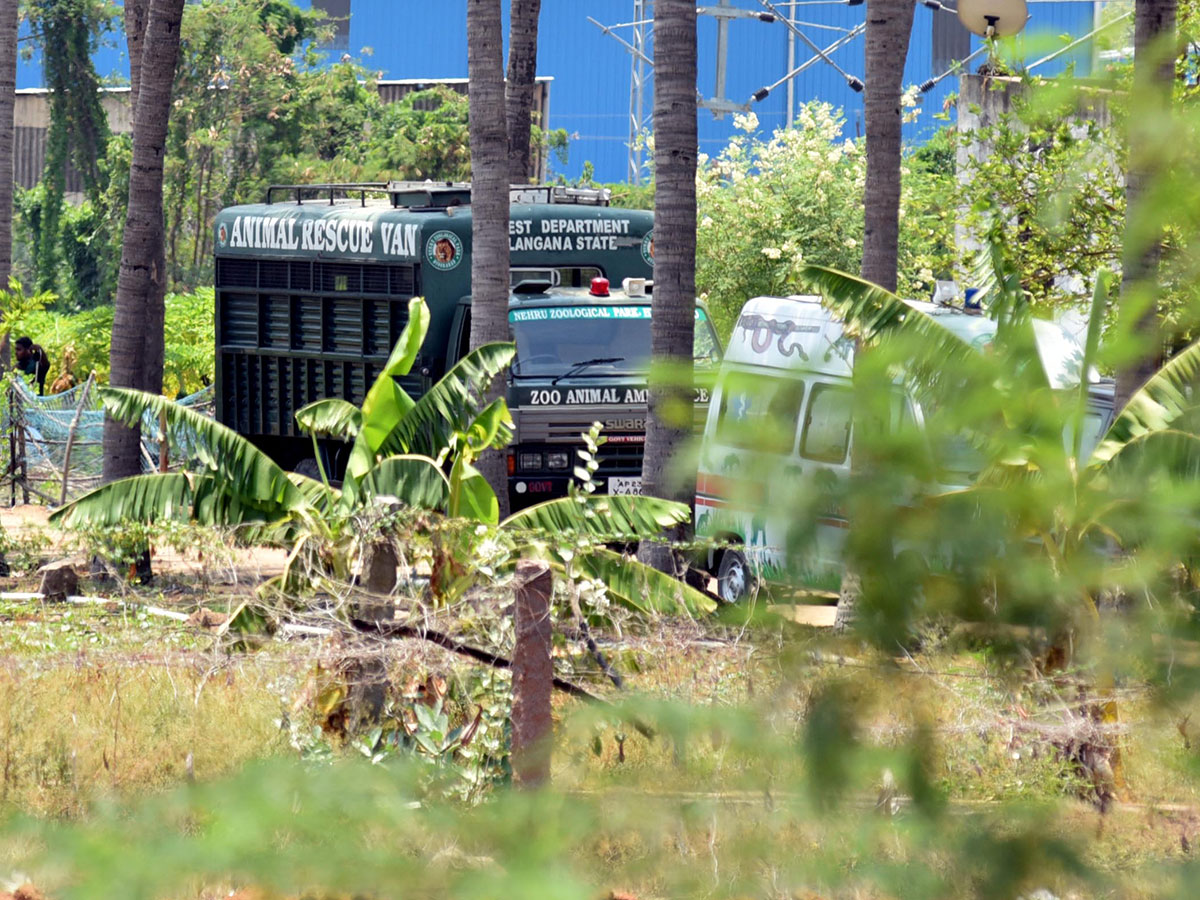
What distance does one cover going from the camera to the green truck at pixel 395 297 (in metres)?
14.2

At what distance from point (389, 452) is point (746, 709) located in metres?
6.81

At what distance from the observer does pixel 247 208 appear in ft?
56.9

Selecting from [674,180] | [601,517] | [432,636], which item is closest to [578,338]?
[674,180]

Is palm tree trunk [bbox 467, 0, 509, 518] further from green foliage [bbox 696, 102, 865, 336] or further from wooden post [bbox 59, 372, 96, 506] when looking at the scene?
green foliage [bbox 696, 102, 865, 336]

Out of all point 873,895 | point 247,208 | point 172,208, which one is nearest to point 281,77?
point 172,208

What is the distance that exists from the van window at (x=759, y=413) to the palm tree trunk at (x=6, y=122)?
17.3 m

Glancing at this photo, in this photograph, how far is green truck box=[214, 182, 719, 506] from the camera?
14.2 metres

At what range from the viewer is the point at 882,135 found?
38.4 ft

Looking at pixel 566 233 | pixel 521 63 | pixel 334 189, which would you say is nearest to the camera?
pixel 566 233

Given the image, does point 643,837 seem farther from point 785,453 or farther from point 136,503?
point 136,503

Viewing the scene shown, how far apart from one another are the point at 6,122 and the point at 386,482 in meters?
14.0

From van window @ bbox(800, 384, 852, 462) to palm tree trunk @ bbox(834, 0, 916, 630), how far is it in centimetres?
936

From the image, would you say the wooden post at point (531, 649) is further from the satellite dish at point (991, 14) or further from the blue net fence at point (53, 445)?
the blue net fence at point (53, 445)

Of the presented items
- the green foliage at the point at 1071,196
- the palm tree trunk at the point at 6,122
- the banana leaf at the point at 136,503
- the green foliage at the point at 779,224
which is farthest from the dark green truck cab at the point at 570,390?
the green foliage at the point at 779,224
